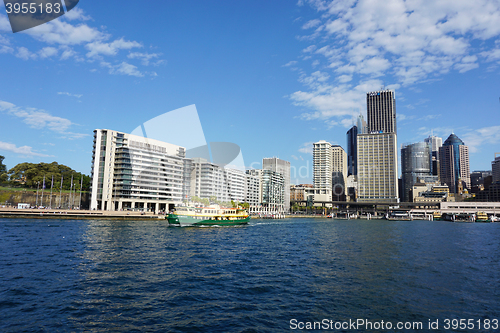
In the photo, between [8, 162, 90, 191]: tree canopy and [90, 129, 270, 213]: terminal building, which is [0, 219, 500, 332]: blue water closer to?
[90, 129, 270, 213]: terminal building

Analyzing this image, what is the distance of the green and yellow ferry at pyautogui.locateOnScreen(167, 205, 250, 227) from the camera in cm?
8306

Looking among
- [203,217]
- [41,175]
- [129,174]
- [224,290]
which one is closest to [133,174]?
[129,174]

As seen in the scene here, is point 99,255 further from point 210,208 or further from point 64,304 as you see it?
point 210,208

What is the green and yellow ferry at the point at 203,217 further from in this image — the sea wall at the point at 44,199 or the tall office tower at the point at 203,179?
the tall office tower at the point at 203,179

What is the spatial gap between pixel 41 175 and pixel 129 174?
41.3 metres

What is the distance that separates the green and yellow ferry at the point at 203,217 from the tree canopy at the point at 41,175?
82.9 meters

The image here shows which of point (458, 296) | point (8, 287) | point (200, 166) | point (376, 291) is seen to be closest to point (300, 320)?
point (376, 291)

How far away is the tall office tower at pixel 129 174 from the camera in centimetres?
14150

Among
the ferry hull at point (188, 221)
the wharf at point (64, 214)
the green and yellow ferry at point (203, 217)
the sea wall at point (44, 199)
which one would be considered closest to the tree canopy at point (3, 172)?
the sea wall at point (44, 199)

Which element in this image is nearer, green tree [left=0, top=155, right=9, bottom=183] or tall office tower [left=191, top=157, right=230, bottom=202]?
green tree [left=0, top=155, right=9, bottom=183]

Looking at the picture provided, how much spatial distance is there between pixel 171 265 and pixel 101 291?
31.5 ft

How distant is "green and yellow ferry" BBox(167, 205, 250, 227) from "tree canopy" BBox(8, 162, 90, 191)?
3263 inches

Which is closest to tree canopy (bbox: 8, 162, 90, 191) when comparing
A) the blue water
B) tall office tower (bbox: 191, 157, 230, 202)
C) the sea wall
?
the sea wall

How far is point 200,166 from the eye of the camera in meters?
196
